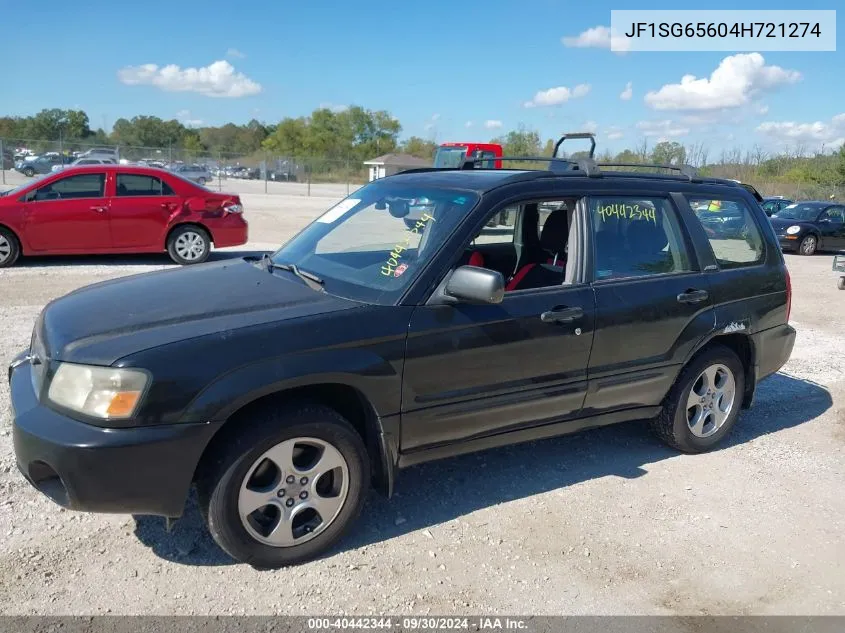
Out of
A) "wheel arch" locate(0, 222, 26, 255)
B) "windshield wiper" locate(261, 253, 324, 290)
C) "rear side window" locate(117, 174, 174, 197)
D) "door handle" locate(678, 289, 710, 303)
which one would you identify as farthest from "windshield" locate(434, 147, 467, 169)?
"windshield wiper" locate(261, 253, 324, 290)

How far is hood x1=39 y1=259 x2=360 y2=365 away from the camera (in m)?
2.97

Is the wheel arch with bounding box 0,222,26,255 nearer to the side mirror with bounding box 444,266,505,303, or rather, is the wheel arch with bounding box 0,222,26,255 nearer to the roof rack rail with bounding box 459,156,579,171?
the roof rack rail with bounding box 459,156,579,171

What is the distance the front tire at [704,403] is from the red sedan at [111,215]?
8.74 meters

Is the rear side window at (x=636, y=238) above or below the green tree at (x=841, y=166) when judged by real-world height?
below

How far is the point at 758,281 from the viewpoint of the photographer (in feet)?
16.2

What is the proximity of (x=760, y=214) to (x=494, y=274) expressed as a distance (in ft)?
9.34

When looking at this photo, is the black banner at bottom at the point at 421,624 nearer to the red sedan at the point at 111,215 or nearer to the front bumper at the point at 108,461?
the front bumper at the point at 108,461

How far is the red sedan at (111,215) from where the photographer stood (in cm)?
1043

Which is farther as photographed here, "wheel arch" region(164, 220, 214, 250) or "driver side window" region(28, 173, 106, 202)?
"wheel arch" region(164, 220, 214, 250)

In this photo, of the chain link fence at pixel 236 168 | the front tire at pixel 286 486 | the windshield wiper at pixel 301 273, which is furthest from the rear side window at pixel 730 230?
the chain link fence at pixel 236 168

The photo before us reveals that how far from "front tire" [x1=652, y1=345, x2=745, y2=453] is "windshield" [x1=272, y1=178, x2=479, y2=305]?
6.57ft

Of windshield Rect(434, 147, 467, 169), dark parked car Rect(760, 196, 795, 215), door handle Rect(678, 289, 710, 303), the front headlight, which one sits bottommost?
the front headlight

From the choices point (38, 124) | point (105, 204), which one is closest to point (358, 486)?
point (105, 204)

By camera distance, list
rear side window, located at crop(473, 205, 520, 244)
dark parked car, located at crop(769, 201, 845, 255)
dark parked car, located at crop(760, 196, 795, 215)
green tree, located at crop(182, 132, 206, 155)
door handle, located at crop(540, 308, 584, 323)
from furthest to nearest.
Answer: green tree, located at crop(182, 132, 206, 155), dark parked car, located at crop(760, 196, 795, 215), dark parked car, located at crop(769, 201, 845, 255), rear side window, located at crop(473, 205, 520, 244), door handle, located at crop(540, 308, 584, 323)
